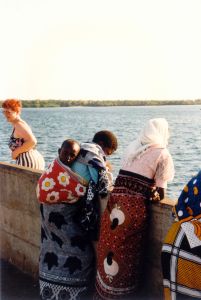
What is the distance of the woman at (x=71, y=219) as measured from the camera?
471 centimetres

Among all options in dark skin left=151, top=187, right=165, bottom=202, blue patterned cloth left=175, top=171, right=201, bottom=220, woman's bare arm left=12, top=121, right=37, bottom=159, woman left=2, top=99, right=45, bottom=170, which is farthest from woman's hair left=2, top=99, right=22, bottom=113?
blue patterned cloth left=175, top=171, right=201, bottom=220

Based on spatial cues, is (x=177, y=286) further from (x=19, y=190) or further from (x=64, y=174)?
(x=19, y=190)

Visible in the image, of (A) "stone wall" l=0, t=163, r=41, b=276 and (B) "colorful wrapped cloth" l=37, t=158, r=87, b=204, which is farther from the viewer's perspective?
(A) "stone wall" l=0, t=163, r=41, b=276

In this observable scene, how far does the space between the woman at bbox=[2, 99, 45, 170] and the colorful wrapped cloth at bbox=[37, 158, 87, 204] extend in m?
1.90

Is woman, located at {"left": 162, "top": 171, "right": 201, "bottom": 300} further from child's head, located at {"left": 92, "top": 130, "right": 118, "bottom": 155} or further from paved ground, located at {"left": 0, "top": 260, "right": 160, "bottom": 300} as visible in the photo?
paved ground, located at {"left": 0, "top": 260, "right": 160, "bottom": 300}

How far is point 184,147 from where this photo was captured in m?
39.5

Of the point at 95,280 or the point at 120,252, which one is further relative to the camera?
the point at 95,280

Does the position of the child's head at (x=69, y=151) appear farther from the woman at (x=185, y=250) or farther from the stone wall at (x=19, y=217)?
the woman at (x=185, y=250)

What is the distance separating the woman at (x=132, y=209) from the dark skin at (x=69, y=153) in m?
0.49

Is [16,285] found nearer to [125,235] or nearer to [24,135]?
[24,135]

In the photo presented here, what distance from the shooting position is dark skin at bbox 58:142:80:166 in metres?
4.66

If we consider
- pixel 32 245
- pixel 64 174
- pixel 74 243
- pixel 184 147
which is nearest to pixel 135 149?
pixel 64 174

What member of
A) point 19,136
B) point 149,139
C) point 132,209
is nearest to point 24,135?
point 19,136

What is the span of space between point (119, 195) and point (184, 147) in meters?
35.6
